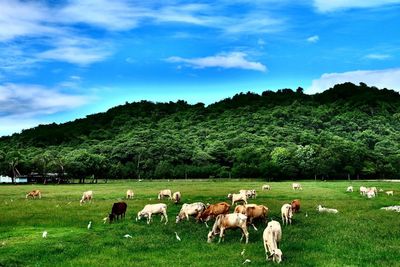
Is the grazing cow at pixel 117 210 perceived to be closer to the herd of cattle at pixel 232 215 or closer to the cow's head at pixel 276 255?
the herd of cattle at pixel 232 215

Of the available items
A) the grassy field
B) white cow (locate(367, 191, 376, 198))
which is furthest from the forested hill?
the grassy field

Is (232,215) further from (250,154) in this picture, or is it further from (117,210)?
(250,154)

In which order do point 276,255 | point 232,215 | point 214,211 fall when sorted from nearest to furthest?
point 276,255, point 232,215, point 214,211

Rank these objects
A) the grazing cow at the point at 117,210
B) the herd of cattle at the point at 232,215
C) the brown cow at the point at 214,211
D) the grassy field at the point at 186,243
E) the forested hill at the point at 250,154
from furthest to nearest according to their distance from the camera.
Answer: the forested hill at the point at 250,154
the grazing cow at the point at 117,210
the brown cow at the point at 214,211
the herd of cattle at the point at 232,215
the grassy field at the point at 186,243

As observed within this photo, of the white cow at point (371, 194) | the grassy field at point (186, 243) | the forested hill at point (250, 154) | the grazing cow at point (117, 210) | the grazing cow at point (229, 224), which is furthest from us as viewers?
the forested hill at point (250, 154)

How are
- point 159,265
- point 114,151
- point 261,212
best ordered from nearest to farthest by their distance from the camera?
1. point 159,265
2. point 261,212
3. point 114,151

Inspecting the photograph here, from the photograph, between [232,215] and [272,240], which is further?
[232,215]

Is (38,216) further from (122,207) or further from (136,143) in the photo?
(136,143)

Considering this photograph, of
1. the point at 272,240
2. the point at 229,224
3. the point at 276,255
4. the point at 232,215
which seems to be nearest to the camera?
the point at 276,255

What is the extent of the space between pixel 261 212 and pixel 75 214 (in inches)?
630

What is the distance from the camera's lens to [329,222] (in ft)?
93.1

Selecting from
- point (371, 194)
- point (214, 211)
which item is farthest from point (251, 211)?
point (371, 194)

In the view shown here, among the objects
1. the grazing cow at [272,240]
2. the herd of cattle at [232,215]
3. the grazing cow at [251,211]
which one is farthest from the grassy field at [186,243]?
the grazing cow at [251,211]

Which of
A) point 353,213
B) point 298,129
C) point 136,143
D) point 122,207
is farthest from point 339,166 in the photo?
point 122,207
